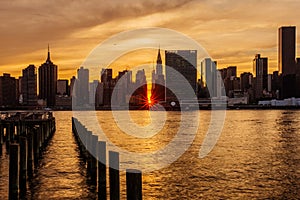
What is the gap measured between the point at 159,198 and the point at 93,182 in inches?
218

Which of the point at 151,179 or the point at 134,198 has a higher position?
the point at 134,198

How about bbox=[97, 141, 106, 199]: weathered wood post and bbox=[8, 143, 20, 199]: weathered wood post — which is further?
bbox=[97, 141, 106, 199]: weathered wood post

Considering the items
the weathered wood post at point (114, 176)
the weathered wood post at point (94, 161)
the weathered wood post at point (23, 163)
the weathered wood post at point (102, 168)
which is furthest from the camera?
the weathered wood post at point (94, 161)

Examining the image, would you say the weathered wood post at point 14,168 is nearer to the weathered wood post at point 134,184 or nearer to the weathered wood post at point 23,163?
the weathered wood post at point 23,163

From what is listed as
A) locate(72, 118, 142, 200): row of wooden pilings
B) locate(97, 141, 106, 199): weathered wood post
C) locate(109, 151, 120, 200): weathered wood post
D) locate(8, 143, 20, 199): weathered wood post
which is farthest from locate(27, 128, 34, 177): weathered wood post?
locate(109, 151, 120, 200): weathered wood post

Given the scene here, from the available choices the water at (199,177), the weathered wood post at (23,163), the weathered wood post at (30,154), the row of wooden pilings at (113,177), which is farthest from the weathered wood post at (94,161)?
the weathered wood post at (30,154)

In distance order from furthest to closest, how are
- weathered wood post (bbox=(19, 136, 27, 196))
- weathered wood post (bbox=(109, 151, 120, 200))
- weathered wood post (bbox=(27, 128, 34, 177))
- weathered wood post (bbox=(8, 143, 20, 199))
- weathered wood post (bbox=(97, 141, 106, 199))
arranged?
weathered wood post (bbox=(27, 128, 34, 177)), weathered wood post (bbox=(19, 136, 27, 196)), weathered wood post (bbox=(97, 141, 106, 199)), weathered wood post (bbox=(8, 143, 20, 199)), weathered wood post (bbox=(109, 151, 120, 200))

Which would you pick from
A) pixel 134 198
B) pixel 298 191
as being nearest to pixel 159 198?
pixel 298 191

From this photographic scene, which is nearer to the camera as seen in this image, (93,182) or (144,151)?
(93,182)

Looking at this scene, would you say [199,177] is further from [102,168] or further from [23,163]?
[23,163]

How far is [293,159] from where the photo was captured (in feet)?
146

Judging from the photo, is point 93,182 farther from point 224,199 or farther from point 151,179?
point 224,199

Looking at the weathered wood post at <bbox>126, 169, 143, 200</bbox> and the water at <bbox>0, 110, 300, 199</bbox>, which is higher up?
the weathered wood post at <bbox>126, 169, 143, 200</bbox>

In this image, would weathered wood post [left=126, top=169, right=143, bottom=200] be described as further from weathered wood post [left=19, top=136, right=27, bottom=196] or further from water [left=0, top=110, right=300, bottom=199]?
weathered wood post [left=19, top=136, right=27, bottom=196]
